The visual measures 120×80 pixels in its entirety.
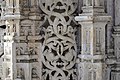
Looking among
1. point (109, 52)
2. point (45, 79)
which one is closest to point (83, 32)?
point (109, 52)

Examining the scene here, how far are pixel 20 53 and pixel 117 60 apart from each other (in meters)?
1.25

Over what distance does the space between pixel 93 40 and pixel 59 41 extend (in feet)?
1.83

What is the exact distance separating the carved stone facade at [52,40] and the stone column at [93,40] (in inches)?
0.7

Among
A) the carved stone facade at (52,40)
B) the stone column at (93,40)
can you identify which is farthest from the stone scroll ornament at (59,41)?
the stone column at (93,40)

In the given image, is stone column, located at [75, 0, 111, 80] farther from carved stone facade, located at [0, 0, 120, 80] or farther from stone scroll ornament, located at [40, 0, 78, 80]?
stone scroll ornament, located at [40, 0, 78, 80]

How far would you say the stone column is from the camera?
447cm

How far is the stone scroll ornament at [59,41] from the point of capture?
4859mm

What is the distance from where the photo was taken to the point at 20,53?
15.7 ft

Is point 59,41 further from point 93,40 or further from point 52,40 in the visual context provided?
point 93,40

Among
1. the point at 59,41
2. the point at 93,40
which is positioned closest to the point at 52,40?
the point at 59,41

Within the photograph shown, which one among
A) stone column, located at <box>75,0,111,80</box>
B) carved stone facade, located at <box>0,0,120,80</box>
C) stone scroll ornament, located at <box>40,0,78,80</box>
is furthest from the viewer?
stone scroll ornament, located at <box>40,0,78,80</box>

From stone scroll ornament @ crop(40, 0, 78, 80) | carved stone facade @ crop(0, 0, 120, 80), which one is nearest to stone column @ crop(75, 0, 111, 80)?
carved stone facade @ crop(0, 0, 120, 80)

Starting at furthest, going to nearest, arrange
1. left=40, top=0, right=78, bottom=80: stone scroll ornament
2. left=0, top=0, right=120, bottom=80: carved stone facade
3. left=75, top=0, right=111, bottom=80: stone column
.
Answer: left=40, top=0, right=78, bottom=80: stone scroll ornament → left=0, top=0, right=120, bottom=80: carved stone facade → left=75, top=0, right=111, bottom=80: stone column

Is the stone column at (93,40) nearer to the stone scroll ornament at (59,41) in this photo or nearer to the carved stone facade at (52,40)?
the carved stone facade at (52,40)
